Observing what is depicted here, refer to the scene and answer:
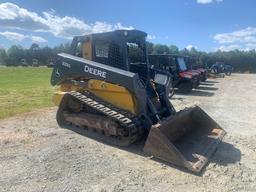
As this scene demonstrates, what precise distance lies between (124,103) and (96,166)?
1.61 metres

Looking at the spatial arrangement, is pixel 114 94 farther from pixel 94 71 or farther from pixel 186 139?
pixel 186 139

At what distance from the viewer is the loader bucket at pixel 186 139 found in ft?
17.7

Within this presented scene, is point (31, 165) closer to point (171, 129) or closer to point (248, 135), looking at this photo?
point (171, 129)

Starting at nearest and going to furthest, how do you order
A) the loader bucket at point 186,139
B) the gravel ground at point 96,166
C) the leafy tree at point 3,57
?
the gravel ground at point 96,166 → the loader bucket at point 186,139 → the leafy tree at point 3,57

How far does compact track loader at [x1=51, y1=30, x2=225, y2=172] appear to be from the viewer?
607cm

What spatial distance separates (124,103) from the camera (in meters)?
6.51

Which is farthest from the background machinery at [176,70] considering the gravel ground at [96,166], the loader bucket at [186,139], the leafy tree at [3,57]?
the leafy tree at [3,57]

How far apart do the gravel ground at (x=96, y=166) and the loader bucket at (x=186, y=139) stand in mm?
156

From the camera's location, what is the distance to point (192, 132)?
7027mm

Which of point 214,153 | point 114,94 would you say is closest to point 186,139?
point 214,153

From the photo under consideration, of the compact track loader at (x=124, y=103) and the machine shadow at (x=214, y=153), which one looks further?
the compact track loader at (x=124, y=103)

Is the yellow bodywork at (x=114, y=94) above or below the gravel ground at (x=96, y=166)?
above

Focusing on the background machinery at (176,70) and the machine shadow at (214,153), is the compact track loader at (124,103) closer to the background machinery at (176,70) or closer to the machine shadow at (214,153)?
the machine shadow at (214,153)

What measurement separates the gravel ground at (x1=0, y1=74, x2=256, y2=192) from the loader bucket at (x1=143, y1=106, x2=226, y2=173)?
156 millimetres
